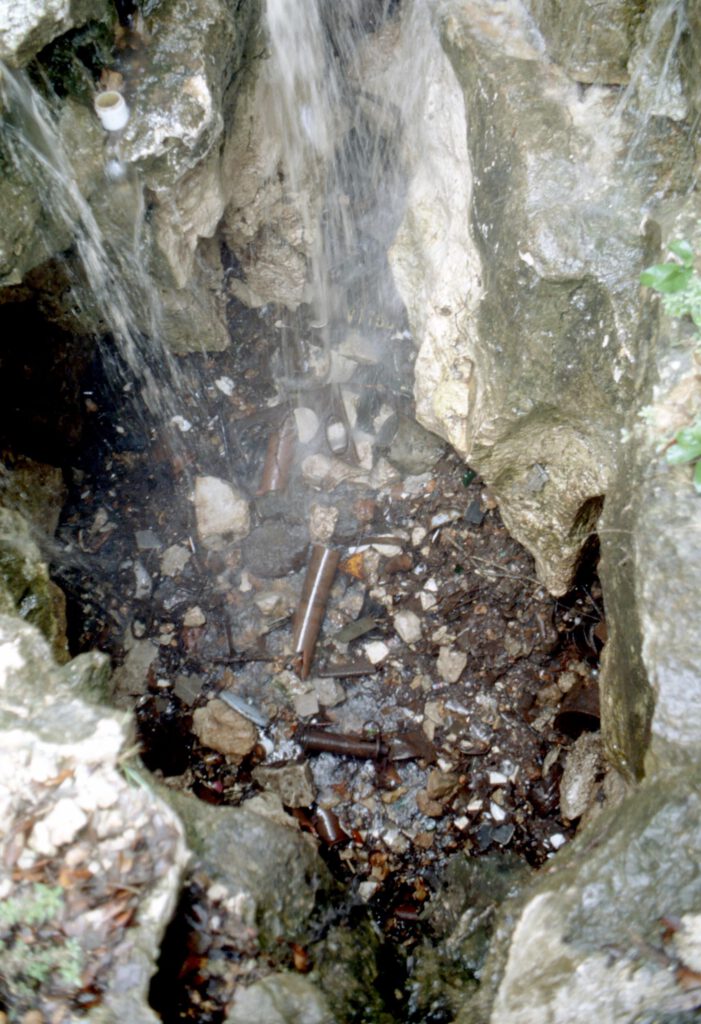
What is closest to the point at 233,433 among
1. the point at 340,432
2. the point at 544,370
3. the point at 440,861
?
the point at 340,432

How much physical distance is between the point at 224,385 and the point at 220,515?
814 mm

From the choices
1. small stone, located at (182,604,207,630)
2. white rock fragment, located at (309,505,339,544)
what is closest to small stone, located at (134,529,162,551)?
small stone, located at (182,604,207,630)

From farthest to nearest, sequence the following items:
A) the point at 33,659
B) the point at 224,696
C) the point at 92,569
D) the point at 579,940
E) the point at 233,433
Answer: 1. the point at 233,433
2. the point at 92,569
3. the point at 224,696
4. the point at 33,659
5. the point at 579,940

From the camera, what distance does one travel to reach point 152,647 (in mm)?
4004

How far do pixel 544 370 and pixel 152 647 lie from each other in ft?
7.99

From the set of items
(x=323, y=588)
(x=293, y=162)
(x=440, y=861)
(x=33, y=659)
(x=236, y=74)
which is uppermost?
(x=236, y=74)

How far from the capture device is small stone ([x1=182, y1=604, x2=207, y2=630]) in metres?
4.06

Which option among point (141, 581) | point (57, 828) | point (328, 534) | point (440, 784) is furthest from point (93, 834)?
point (328, 534)

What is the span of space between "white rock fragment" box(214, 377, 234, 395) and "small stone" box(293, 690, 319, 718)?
183 centimetres

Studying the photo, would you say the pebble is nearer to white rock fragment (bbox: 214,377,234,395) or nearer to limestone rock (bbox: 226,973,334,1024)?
white rock fragment (bbox: 214,377,234,395)

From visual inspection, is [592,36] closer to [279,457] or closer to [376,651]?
[279,457]

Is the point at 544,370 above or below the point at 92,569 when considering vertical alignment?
above

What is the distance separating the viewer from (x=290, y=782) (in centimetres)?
360

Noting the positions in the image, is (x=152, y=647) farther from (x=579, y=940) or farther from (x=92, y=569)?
(x=579, y=940)
